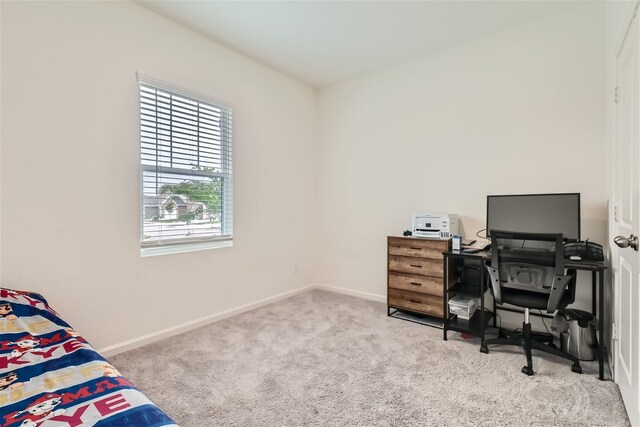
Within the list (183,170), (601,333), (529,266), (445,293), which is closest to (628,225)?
(529,266)

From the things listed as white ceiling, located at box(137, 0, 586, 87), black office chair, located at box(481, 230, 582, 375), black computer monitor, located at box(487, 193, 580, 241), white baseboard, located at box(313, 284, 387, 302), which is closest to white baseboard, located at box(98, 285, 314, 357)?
white baseboard, located at box(313, 284, 387, 302)

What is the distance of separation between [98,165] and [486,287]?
3.19 metres

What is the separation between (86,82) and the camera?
2.22m

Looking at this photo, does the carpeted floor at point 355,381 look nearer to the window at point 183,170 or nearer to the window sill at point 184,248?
the window sill at point 184,248

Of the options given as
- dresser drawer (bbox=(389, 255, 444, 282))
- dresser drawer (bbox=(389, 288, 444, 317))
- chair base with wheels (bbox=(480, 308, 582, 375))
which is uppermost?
dresser drawer (bbox=(389, 255, 444, 282))

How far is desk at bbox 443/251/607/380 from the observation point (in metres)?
1.97

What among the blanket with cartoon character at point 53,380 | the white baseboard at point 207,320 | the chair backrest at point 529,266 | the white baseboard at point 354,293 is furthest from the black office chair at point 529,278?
the blanket with cartoon character at point 53,380

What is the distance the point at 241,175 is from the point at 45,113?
5.24ft

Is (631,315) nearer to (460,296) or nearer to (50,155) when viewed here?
(460,296)

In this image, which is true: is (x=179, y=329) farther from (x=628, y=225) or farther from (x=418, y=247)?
(x=628, y=225)

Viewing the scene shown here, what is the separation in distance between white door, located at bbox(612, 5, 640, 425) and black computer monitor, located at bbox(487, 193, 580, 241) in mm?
351

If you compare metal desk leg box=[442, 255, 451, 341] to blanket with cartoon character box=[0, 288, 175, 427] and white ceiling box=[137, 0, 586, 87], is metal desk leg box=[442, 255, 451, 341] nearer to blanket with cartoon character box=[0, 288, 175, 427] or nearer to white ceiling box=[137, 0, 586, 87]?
white ceiling box=[137, 0, 586, 87]

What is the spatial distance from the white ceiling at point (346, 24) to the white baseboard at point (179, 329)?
2.64 m

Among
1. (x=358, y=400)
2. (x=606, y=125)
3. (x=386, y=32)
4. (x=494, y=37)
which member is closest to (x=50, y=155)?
(x=358, y=400)
